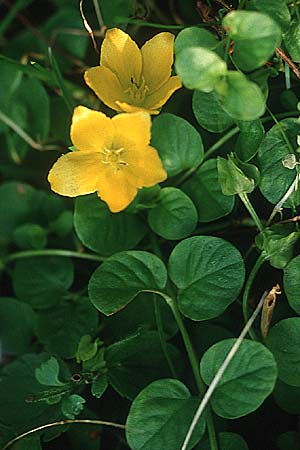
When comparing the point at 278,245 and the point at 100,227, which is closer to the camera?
the point at 278,245

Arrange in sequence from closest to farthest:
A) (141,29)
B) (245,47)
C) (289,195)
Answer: (245,47), (289,195), (141,29)

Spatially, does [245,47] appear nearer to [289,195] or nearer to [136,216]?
[289,195]

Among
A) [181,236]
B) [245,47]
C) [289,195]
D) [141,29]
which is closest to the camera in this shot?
[245,47]

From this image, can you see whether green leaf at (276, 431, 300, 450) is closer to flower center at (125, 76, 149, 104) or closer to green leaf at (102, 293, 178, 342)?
green leaf at (102, 293, 178, 342)

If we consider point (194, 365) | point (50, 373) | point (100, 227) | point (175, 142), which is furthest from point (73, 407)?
A: point (175, 142)

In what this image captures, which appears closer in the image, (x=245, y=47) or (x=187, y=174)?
(x=245, y=47)

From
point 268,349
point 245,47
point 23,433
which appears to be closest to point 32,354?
point 23,433

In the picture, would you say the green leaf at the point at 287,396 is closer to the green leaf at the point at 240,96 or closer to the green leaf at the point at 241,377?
the green leaf at the point at 241,377

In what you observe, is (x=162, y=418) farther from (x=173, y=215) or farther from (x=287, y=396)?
(x=173, y=215)
